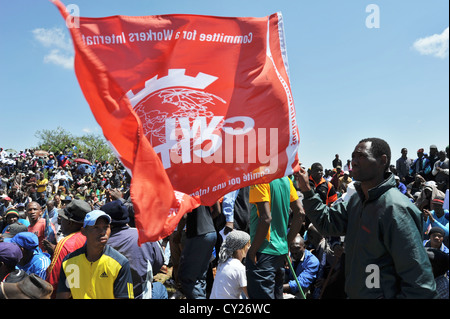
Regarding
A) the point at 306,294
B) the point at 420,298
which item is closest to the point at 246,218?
the point at 306,294

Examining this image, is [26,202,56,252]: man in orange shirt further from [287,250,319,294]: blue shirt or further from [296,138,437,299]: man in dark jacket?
[296,138,437,299]: man in dark jacket

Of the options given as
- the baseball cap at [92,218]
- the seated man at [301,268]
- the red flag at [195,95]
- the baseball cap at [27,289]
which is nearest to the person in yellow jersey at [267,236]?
the red flag at [195,95]

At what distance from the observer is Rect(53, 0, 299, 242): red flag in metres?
3.55

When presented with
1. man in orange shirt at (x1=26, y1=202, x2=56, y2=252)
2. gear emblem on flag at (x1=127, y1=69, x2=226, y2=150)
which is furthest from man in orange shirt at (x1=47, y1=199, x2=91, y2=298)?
man in orange shirt at (x1=26, y1=202, x2=56, y2=252)

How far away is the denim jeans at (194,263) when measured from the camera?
4.80m

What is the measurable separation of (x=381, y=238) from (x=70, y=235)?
2907 millimetres

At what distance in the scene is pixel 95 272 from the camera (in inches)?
126

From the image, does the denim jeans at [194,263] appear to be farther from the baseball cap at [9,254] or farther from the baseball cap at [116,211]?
the baseball cap at [9,254]

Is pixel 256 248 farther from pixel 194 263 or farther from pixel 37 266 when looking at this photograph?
pixel 37 266

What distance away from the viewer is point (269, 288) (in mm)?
4230

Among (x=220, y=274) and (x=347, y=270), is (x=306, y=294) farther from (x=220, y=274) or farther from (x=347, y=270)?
(x=347, y=270)

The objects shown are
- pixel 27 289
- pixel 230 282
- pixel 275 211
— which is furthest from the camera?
pixel 230 282

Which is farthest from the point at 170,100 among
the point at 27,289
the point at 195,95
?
the point at 27,289

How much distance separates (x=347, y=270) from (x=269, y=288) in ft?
5.21
